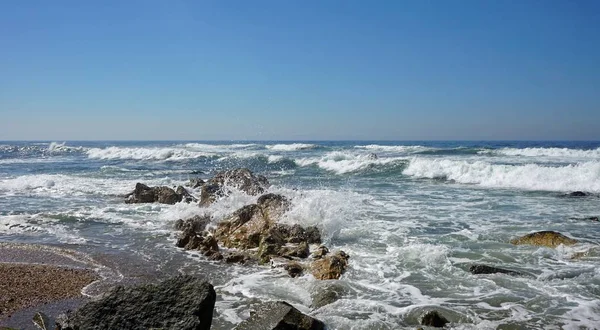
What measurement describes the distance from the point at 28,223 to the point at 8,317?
725 centimetres

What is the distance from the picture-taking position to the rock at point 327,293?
5.96m

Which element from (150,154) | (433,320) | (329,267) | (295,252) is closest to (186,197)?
(295,252)

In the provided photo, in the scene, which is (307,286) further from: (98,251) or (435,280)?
(98,251)

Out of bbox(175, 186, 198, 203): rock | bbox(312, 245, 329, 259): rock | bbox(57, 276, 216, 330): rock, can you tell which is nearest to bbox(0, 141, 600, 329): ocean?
bbox(312, 245, 329, 259): rock

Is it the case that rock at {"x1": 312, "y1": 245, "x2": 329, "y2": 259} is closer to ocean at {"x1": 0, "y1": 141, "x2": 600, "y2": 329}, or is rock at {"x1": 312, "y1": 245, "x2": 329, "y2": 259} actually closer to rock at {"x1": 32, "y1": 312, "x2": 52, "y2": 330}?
ocean at {"x1": 0, "y1": 141, "x2": 600, "y2": 329}

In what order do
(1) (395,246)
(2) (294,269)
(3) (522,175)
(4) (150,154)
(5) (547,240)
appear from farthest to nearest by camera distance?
(4) (150,154), (3) (522,175), (1) (395,246), (5) (547,240), (2) (294,269)

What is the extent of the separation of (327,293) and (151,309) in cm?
261

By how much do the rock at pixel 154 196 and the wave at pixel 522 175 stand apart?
45.5 feet

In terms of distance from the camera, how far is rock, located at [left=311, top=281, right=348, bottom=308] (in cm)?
596

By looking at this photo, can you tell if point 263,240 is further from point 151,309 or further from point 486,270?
point 151,309

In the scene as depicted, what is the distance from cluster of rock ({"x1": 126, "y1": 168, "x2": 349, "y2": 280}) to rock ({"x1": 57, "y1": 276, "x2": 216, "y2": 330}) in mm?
2901

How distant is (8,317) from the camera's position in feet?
18.0

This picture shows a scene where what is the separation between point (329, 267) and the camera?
23.5 feet

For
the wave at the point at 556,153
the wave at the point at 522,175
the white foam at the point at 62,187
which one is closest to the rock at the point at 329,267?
the white foam at the point at 62,187
